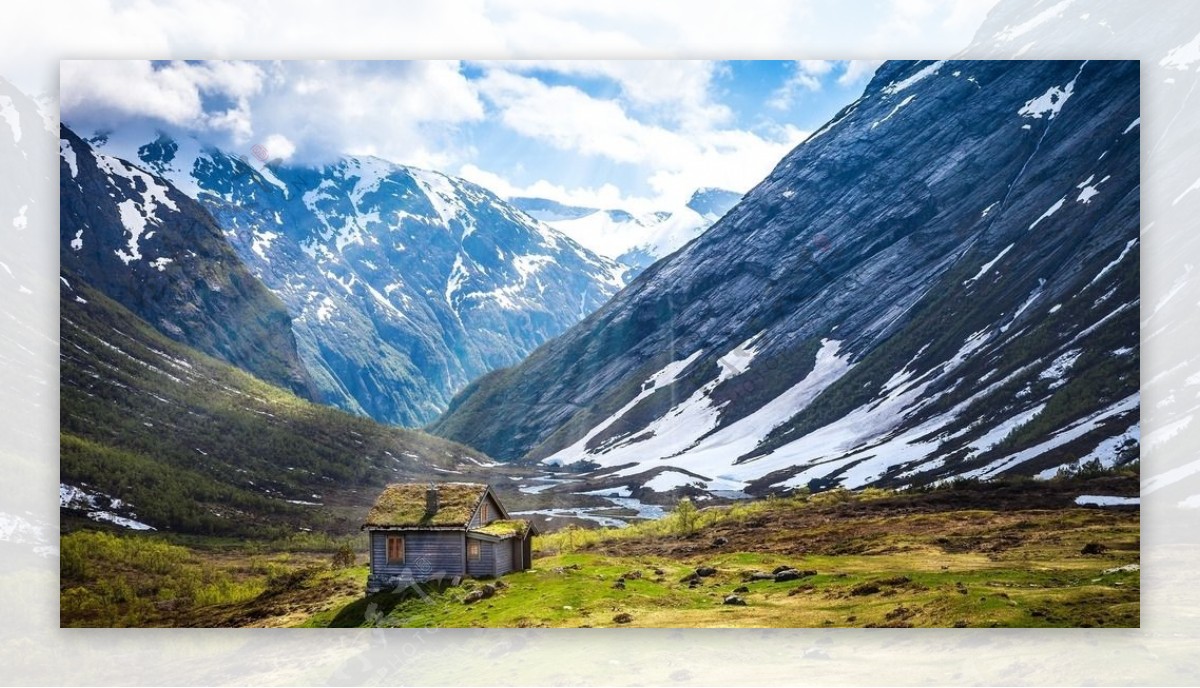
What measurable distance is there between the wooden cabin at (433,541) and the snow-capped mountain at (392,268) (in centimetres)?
1550

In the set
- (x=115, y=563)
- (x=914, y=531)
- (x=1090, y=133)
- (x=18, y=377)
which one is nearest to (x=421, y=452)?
(x=115, y=563)

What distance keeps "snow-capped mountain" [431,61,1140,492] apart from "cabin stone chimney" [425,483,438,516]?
1826cm

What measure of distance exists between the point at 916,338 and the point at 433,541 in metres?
45.3

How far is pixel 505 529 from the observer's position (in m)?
33.2

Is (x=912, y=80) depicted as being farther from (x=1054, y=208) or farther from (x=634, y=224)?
(x=634, y=224)

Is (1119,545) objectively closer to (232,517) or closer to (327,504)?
(327,504)

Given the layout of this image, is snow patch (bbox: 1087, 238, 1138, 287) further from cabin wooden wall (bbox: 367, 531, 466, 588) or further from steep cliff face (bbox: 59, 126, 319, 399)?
steep cliff face (bbox: 59, 126, 319, 399)

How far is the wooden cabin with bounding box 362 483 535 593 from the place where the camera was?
32281 mm

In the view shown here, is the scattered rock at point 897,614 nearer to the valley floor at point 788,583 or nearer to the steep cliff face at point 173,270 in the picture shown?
the valley floor at point 788,583

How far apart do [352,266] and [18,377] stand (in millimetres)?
29983

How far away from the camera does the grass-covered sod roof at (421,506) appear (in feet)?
106

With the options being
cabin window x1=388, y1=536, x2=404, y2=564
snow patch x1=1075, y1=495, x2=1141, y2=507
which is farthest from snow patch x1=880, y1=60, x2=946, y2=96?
cabin window x1=388, y1=536, x2=404, y2=564

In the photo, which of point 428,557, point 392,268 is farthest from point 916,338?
point 428,557

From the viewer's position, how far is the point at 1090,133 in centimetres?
5219
